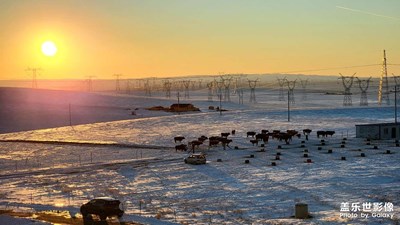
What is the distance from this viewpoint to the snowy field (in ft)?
79.7

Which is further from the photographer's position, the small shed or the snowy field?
the small shed

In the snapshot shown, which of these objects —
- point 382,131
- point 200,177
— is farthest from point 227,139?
point 200,177

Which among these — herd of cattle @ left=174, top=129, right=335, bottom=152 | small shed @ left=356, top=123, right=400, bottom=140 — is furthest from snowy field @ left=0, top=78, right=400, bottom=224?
small shed @ left=356, top=123, right=400, bottom=140

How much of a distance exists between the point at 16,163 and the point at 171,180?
1639 centimetres

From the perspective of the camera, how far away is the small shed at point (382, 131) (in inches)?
2095

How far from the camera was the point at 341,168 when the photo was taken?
1409 inches

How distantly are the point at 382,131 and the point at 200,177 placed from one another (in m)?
26.3

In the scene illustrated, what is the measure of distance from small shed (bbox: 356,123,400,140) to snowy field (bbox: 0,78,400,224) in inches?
59.1

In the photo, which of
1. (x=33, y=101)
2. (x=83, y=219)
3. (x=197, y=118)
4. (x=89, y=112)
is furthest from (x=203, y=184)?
(x=33, y=101)

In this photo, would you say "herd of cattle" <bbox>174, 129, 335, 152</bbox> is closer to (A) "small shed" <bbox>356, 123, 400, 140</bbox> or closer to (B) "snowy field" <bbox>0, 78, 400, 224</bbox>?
(B) "snowy field" <bbox>0, 78, 400, 224</bbox>

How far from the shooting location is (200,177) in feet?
111

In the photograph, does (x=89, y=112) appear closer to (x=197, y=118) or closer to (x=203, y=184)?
(x=197, y=118)

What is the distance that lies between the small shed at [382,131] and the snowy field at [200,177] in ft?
4.92

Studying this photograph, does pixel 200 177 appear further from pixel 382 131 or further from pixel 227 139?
pixel 382 131
